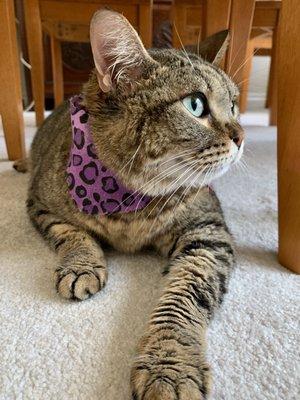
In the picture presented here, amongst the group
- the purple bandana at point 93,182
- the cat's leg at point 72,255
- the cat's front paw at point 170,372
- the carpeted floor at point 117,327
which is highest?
the purple bandana at point 93,182

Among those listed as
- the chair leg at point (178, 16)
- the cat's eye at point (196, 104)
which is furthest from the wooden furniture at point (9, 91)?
the chair leg at point (178, 16)

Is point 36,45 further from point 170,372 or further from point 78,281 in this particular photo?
point 170,372

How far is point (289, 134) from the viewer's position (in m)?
0.83

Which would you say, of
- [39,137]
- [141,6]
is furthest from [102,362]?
[141,6]

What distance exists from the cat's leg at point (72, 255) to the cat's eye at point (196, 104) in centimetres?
36

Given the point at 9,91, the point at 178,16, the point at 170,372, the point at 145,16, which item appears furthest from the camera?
the point at 178,16

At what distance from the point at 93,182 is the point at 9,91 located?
78cm

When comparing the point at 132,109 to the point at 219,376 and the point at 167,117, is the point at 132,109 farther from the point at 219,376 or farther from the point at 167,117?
the point at 219,376

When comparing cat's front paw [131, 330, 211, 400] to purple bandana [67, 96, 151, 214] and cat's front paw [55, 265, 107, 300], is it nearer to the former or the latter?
cat's front paw [55, 265, 107, 300]

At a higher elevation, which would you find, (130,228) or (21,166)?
(130,228)

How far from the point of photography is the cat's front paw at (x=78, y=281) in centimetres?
76

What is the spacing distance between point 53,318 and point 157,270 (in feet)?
0.89

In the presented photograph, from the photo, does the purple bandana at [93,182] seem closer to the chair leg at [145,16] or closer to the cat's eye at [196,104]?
the cat's eye at [196,104]

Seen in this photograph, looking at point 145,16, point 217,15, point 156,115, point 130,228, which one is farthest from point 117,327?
point 145,16
